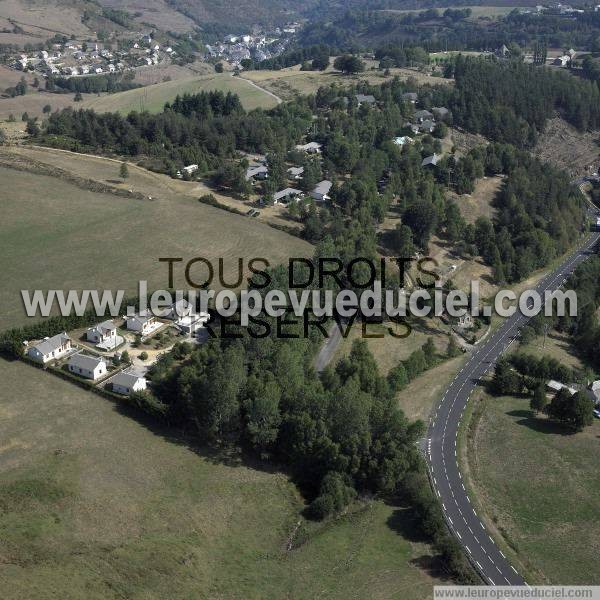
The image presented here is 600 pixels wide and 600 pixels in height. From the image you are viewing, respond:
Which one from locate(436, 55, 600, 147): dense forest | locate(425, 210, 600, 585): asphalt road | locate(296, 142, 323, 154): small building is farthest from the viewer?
locate(436, 55, 600, 147): dense forest

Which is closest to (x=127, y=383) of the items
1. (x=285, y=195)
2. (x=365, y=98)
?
(x=285, y=195)

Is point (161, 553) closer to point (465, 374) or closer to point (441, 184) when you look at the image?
point (465, 374)

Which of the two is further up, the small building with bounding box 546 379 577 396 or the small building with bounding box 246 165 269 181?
the small building with bounding box 246 165 269 181

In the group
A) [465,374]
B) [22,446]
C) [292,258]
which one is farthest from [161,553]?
[292,258]

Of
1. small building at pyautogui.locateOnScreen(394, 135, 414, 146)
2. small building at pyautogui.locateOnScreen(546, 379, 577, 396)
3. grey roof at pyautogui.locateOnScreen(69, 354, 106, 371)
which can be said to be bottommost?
small building at pyautogui.locateOnScreen(546, 379, 577, 396)

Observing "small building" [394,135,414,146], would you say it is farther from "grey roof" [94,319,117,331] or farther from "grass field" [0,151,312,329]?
"grey roof" [94,319,117,331]

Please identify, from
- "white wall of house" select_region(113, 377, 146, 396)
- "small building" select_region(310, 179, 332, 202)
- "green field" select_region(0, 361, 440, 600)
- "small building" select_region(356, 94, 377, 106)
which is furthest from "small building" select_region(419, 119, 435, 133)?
"green field" select_region(0, 361, 440, 600)

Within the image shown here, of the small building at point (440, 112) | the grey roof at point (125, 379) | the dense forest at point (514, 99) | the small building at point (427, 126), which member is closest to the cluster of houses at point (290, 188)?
the small building at point (427, 126)
